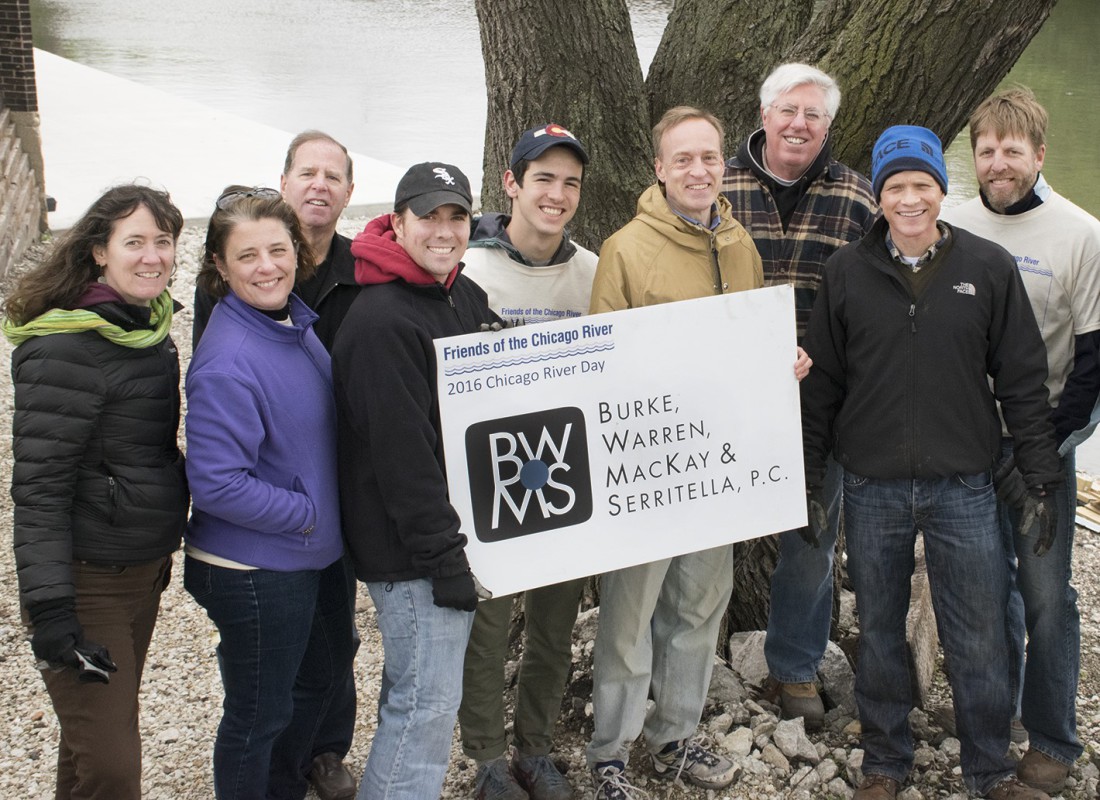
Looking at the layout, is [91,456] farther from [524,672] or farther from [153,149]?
[153,149]

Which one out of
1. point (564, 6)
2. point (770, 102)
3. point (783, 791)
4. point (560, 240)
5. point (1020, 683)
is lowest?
point (783, 791)

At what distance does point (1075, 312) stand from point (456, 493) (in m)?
1.98

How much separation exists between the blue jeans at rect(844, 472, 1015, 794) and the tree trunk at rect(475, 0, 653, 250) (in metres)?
1.63

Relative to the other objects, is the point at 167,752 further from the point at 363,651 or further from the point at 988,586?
the point at 988,586

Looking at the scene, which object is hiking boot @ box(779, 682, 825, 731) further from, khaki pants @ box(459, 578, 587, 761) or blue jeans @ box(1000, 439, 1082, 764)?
khaki pants @ box(459, 578, 587, 761)

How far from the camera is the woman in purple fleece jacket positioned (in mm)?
2889

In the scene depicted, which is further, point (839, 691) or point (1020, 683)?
point (839, 691)

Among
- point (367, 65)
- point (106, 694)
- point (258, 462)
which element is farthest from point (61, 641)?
point (367, 65)

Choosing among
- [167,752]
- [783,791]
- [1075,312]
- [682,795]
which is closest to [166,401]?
[167,752]

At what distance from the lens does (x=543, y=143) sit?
338cm

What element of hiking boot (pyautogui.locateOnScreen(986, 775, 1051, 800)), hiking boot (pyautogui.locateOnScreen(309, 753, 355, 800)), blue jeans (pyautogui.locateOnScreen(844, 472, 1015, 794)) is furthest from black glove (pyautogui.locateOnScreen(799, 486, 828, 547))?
hiking boot (pyautogui.locateOnScreen(309, 753, 355, 800))

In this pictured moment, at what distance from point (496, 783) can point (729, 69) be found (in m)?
2.94

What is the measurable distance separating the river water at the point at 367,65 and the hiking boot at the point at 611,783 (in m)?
5.54

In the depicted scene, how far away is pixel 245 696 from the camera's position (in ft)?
10.2
